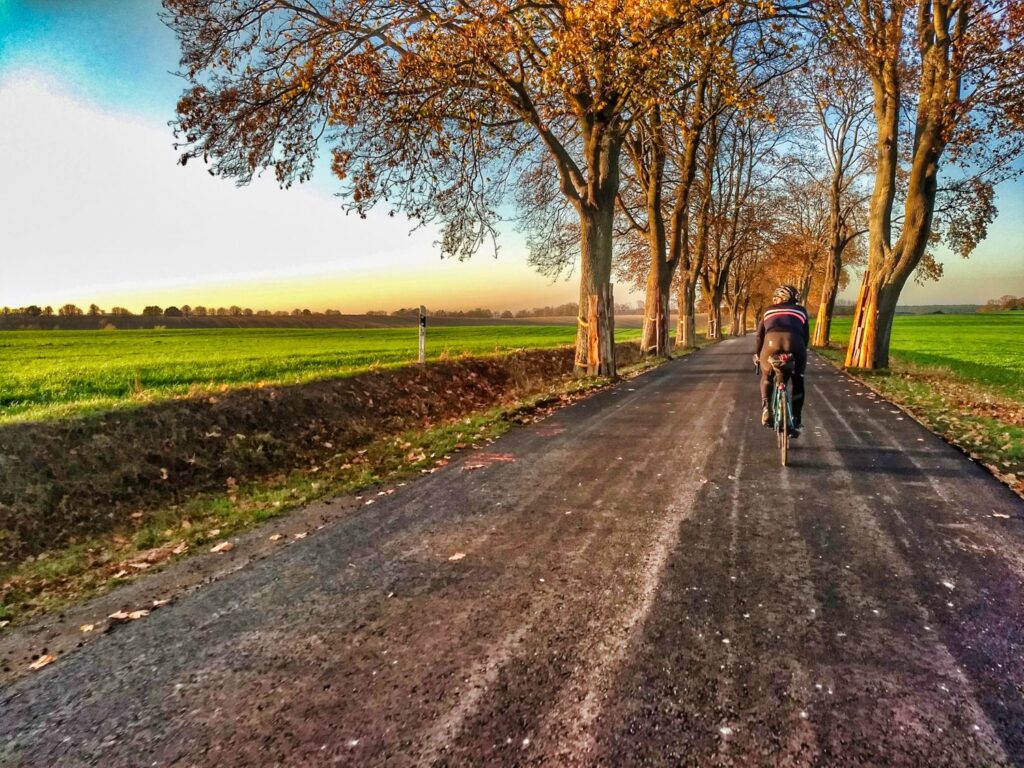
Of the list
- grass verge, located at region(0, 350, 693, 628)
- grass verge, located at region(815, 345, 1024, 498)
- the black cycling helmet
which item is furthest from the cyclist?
grass verge, located at region(0, 350, 693, 628)

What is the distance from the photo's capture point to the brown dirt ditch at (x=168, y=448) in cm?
622

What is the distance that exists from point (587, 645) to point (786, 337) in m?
5.80

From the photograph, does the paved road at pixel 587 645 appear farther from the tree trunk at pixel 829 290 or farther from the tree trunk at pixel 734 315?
the tree trunk at pixel 734 315

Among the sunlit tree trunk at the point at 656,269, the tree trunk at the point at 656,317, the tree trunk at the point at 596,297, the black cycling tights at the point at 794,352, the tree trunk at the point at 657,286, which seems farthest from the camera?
the tree trunk at the point at 656,317

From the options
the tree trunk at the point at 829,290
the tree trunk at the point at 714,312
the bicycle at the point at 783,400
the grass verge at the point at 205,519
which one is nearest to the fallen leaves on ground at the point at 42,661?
the grass verge at the point at 205,519

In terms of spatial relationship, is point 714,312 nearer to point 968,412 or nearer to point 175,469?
point 968,412

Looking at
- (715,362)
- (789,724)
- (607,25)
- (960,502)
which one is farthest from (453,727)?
(715,362)

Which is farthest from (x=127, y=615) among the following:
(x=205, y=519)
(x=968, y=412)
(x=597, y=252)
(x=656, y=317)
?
(x=656, y=317)

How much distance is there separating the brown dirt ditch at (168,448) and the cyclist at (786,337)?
21.6 ft

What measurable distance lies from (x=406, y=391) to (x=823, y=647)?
10.9 metres

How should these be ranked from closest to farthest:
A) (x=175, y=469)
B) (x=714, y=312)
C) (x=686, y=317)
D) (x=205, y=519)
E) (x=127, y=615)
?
(x=127, y=615), (x=205, y=519), (x=175, y=469), (x=686, y=317), (x=714, y=312)

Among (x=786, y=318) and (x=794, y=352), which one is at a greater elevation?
(x=786, y=318)

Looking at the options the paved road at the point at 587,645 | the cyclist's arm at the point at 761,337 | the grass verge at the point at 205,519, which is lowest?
the grass verge at the point at 205,519

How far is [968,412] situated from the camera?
1023 cm
